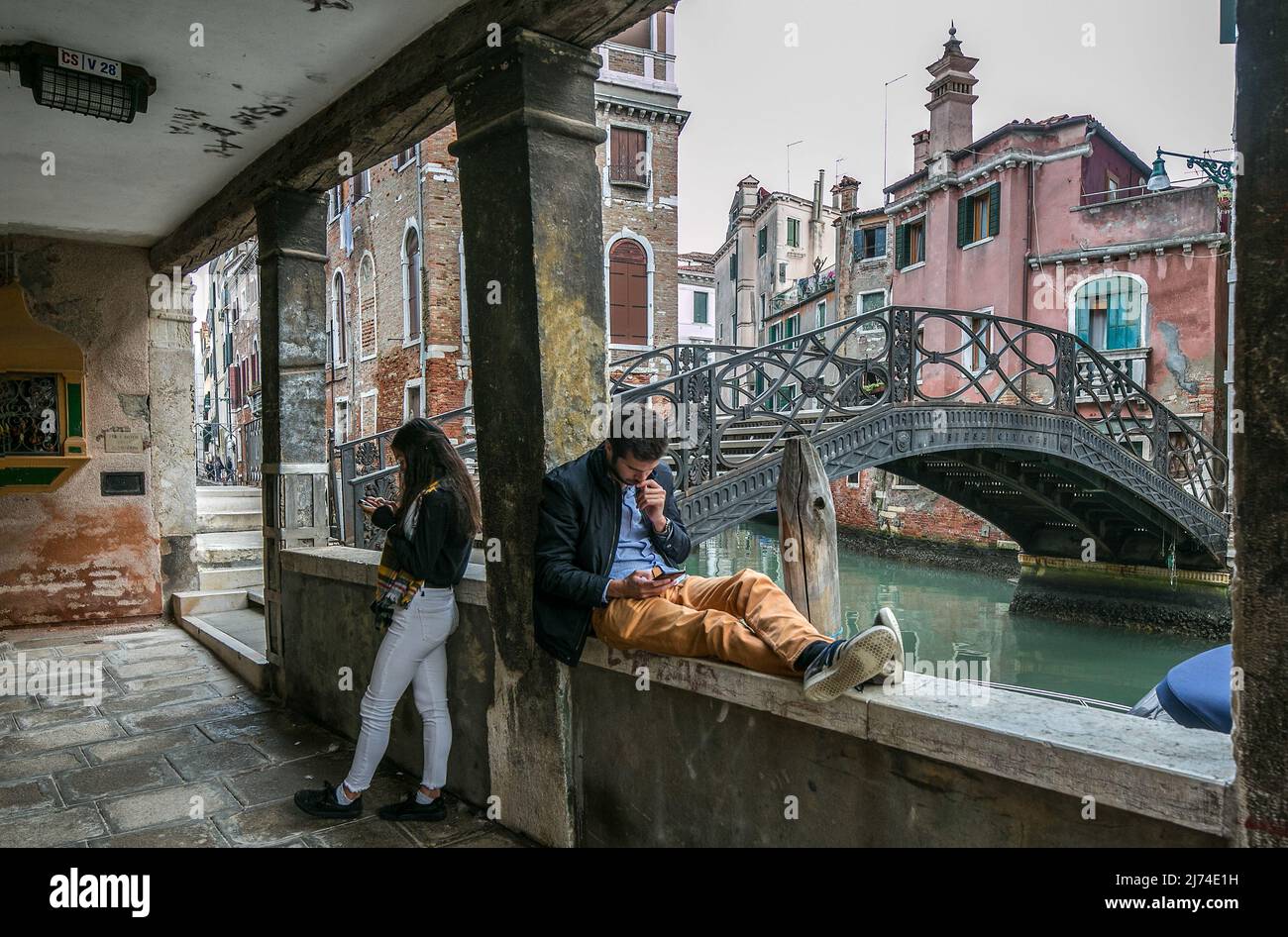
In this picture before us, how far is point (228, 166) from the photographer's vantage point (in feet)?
15.6

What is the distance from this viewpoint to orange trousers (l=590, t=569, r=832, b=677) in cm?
217

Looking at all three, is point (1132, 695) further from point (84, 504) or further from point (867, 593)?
point (84, 504)

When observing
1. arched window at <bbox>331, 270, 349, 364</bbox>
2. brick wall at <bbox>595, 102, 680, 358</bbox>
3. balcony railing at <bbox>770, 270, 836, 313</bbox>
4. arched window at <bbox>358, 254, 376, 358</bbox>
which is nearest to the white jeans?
brick wall at <bbox>595, 102, 680, 358</bbox>

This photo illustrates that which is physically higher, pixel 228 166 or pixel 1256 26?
pixel 228 166

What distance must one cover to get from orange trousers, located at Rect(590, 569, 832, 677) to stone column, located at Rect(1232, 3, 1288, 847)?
923mm

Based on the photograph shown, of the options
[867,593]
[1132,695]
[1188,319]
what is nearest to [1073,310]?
[1188,319]

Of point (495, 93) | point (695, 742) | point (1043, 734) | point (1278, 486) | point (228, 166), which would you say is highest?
point (228, 166)

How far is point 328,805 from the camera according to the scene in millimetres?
3180

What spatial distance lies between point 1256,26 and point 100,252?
7.16 meters

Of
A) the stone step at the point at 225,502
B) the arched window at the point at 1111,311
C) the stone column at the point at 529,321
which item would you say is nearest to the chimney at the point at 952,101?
the arched window at the point at 1111,311

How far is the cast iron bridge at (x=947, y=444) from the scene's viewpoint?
7.76 meters

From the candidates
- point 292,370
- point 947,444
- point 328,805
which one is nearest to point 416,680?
point 328,805

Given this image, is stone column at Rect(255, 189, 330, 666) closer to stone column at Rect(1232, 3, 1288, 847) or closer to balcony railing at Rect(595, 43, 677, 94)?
stone column at Rect(1232, 3, 1288, 847)

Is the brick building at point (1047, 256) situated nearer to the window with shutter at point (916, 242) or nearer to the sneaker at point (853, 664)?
the window with shutter at point (916, 242)
